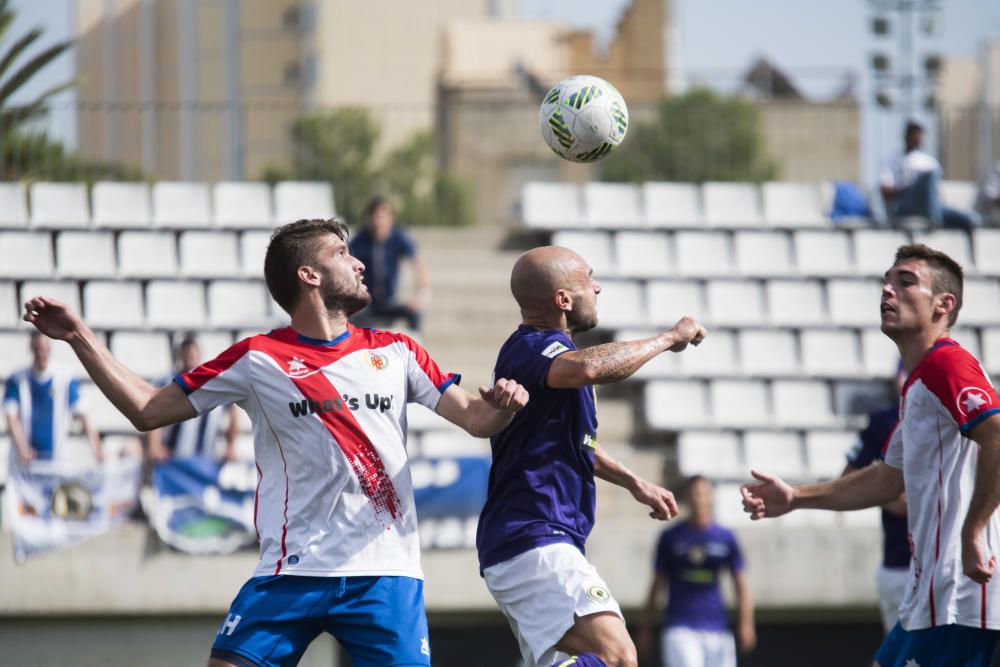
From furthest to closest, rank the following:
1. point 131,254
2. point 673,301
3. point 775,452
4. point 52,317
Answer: point 131,254 < point 673,301 < point 775,452 < point 52,317

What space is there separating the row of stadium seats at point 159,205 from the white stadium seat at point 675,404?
414 centimetres

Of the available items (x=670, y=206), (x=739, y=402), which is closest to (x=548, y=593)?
(x=739, y=402)

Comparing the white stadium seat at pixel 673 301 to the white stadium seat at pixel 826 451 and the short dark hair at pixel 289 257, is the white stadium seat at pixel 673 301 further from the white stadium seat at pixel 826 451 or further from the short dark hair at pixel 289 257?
the short dark hair at pixel 289 257

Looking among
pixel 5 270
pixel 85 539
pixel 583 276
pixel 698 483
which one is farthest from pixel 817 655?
pixel 5 270

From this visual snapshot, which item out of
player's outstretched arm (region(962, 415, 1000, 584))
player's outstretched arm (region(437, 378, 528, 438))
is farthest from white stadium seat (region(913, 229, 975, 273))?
player's outstretched arm (region(437, 378, 528, 438))

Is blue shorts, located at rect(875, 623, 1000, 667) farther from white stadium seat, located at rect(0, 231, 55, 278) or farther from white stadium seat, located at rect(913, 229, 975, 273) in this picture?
white stadium seat, located at rect(0, 231, 55, 278)

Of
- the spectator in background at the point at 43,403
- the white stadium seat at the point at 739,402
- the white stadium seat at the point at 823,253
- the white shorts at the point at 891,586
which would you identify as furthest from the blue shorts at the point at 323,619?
the white stadium seat at the point at 823,253

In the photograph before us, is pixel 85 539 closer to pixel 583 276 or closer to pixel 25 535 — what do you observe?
pixel 25 535

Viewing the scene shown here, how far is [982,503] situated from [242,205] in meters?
10.8

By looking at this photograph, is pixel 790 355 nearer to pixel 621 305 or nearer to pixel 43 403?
pixel 621 305

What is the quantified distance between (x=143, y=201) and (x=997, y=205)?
9578 millimetres

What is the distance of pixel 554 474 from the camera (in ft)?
16.6

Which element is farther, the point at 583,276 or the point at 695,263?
the point at 695,263

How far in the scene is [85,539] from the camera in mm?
10203
